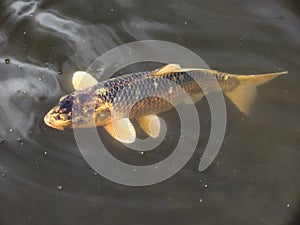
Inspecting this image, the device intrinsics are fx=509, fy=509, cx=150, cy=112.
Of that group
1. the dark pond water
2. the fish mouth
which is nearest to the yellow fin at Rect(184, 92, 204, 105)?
the dark pond water

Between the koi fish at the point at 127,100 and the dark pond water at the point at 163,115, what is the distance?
0.18 meters

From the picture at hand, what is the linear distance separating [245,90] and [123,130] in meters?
0.64

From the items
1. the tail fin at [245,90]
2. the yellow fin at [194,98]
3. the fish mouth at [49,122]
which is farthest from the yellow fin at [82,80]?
the tail fin at [245,90]

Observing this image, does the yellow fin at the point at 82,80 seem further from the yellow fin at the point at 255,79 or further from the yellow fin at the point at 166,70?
the yellow fin at the point at 255,79

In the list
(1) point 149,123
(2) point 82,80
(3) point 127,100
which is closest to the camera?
(3) point 127,100

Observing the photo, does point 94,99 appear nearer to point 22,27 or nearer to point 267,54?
point 22,27

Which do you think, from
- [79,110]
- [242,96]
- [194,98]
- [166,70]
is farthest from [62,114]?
[242,96]

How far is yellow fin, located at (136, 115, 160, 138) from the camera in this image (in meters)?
2.32

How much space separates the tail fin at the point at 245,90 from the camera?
8.02 feet

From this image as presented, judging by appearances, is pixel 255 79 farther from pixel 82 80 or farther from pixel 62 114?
pixel 62 114

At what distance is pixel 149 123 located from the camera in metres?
2.33

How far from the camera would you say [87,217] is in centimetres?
232

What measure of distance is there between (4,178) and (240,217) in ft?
3.67

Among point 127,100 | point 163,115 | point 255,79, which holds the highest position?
point 127,100
